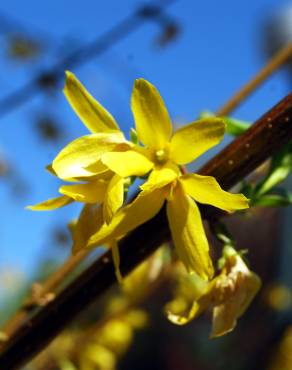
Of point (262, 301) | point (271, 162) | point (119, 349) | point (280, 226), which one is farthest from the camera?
point (280, 226)

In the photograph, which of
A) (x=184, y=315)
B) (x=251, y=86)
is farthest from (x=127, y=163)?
(x=251, y=86)

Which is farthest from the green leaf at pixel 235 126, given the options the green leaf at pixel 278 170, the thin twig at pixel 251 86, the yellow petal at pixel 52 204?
the yellow petal at pixel 52 204

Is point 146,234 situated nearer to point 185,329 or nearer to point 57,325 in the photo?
point 57,325

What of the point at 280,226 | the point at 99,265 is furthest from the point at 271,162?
the point at 280,226

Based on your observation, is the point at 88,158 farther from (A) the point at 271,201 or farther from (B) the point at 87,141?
(A) the point at 271,201

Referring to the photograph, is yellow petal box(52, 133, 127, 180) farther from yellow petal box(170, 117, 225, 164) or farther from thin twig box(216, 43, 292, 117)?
thin twig box(216, 43, 292, 117)

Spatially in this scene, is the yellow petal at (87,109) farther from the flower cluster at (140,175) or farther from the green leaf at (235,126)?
the green leaf at (235,126)

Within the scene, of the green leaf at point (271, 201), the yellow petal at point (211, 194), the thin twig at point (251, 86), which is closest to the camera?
the yellow petal at point (211, 194)
